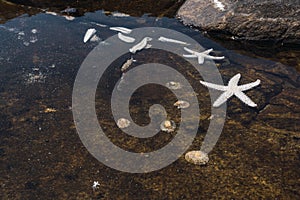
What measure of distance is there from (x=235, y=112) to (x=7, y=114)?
3.12 m

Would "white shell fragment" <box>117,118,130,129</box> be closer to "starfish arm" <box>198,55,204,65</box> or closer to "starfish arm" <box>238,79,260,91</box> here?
"starfish arm" <box>238,79,260,91</box>

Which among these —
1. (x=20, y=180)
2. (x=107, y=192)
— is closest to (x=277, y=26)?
(x=107, y=192)

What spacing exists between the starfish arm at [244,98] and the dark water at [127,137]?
0.08 meters

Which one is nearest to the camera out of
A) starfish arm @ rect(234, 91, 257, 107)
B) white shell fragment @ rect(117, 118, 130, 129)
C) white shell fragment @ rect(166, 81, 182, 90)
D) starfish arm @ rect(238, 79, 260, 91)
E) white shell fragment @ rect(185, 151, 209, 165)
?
white shell fragment @ rect(185, 151, 209, 165)

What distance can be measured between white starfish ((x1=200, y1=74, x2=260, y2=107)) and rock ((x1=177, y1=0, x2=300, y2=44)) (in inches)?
71.1

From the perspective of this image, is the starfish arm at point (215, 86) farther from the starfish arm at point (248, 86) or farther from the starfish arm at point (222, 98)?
the starfish arm at point (248, 86)

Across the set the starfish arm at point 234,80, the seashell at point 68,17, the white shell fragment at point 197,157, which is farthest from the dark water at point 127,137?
the seashell at point 68,17

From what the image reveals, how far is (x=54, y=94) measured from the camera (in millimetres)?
5246

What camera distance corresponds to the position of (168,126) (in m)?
4.56

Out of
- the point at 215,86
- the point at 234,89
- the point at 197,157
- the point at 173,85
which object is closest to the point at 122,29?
the point at 173,85

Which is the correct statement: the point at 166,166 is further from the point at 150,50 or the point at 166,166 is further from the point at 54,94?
the point at 150,50

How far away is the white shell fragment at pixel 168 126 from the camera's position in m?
4.56

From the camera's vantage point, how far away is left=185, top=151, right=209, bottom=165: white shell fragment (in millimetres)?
4098

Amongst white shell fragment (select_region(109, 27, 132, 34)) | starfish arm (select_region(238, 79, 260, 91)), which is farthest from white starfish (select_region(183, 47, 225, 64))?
white shell fragment (select_region(109, 27, 132, 34))
